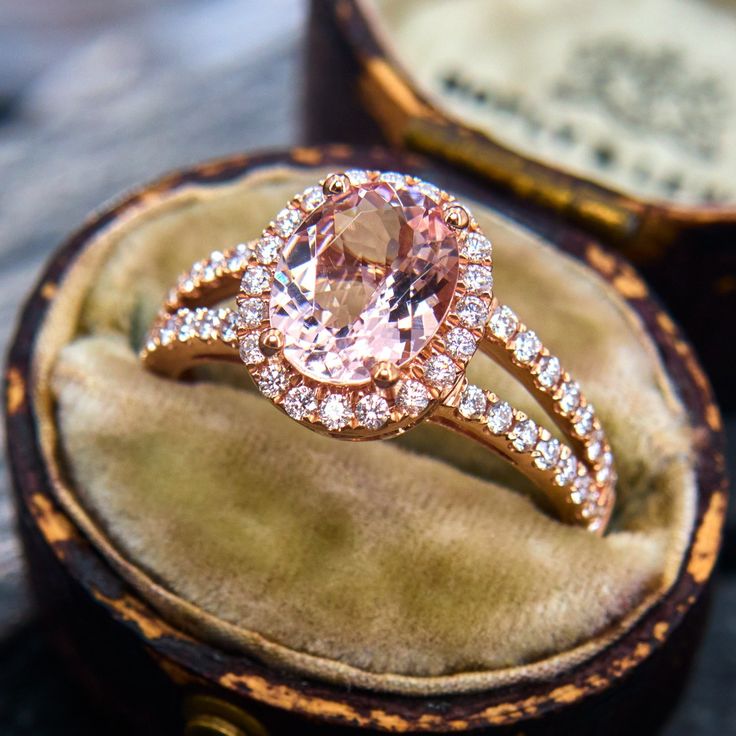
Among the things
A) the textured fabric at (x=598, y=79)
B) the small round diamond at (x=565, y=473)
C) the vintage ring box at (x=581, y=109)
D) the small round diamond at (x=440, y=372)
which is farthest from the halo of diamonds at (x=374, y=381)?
the textured fabric at (x=598, y=79)

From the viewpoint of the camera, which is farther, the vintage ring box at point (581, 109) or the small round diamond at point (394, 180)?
the vintage ring box at point (581, 109)

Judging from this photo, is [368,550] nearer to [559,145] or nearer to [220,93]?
[559,145]

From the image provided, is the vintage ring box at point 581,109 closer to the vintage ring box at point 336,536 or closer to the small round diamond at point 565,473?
the vintage ring box at point 336,536

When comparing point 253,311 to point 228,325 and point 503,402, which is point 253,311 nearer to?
point 228,325

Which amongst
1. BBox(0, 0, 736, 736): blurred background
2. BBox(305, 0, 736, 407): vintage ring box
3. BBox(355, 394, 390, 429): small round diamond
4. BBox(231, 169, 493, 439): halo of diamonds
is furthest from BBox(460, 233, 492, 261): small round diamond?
BBox(0, 0, 736, 736): blurred background

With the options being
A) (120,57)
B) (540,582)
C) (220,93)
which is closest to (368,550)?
(540,582)

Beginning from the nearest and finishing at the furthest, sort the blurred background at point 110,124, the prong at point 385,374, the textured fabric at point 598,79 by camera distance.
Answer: the prong at point 385,374 → the blurred background at point 110,124 → the textured fabric at point 598,79

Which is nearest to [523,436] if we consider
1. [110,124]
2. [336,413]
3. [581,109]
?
[336,413]

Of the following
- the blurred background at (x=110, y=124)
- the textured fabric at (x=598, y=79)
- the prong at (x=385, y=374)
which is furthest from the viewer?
the textured fabric at (x=598, y=79)
